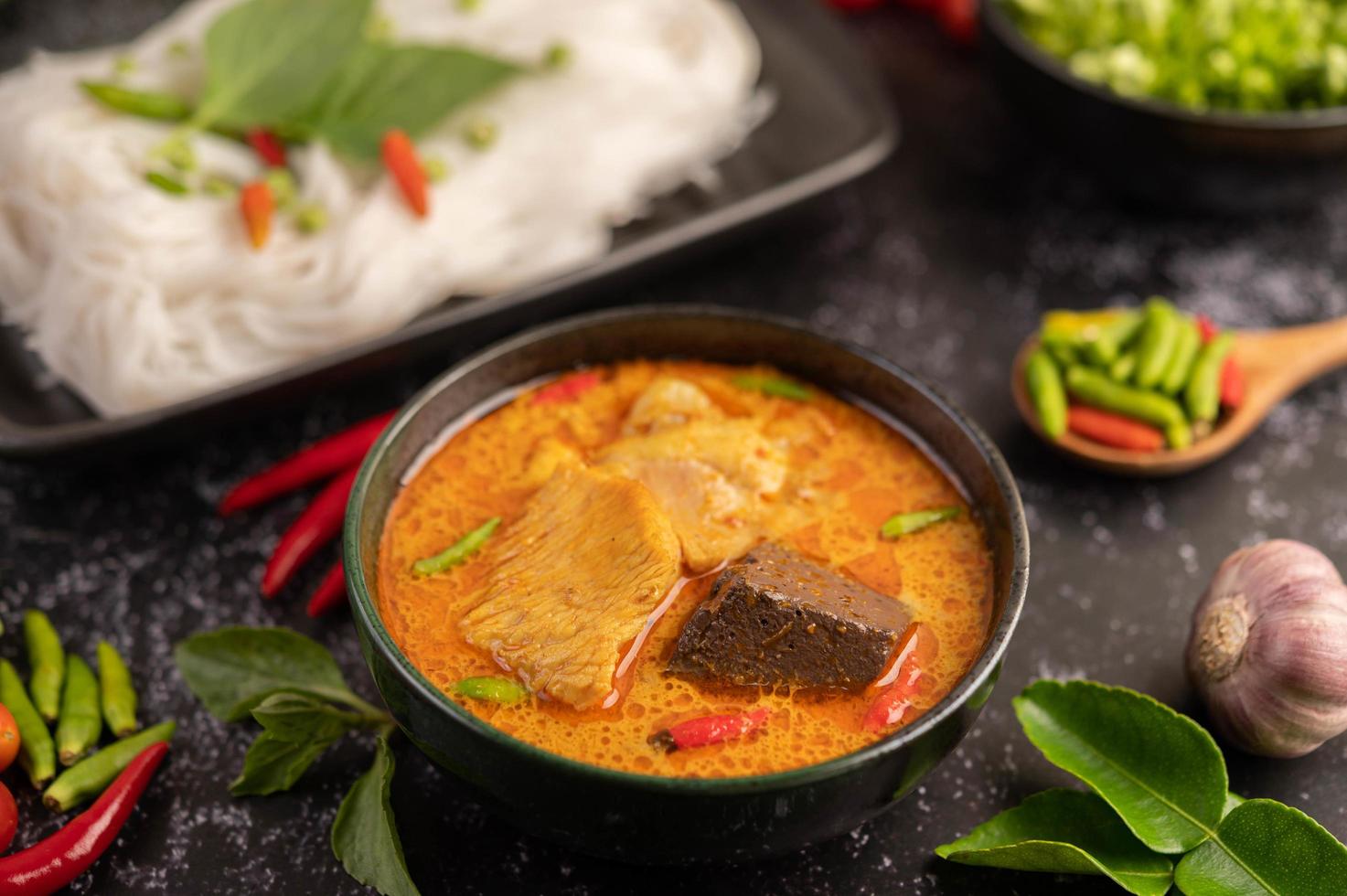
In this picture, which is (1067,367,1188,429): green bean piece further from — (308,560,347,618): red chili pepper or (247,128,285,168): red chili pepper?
(247,128,285,168): red chili pepper

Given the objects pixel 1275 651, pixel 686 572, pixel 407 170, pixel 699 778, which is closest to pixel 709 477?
pixel 686 572

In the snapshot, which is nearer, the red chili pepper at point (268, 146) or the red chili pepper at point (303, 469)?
the red chili pepper at point (303, 469)

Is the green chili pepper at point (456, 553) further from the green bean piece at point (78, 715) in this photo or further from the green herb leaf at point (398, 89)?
the green herb leaf at point (398, 89)

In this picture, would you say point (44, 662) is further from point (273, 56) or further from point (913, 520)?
point (273, 56)

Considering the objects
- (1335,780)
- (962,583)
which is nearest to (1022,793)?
(962,583)

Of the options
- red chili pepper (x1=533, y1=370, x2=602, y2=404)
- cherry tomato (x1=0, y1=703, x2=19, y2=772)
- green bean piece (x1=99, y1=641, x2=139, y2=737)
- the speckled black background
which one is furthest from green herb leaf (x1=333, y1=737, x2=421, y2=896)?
red chili pepper (x1=533, y1=370, x2=602, y2=404)

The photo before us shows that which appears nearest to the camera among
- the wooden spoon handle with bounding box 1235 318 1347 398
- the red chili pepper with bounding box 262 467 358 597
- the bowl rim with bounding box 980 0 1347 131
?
the red chili pepper with bounding box 262 467 358 597

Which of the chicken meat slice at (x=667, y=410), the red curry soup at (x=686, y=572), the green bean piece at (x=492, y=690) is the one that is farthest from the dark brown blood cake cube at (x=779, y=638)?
the chicken meat slice at (x=667, y=410)

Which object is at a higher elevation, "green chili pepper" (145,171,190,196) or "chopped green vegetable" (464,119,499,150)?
"green chili pepper" (145,171,190,196)
